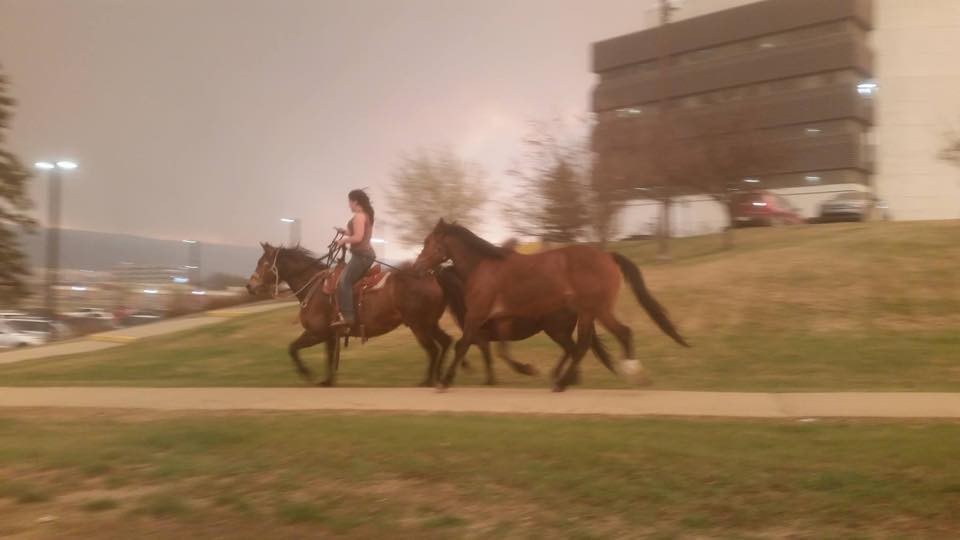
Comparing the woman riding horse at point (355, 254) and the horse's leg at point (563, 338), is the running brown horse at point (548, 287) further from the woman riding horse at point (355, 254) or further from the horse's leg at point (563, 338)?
the woman riding horse at point (355, 254)

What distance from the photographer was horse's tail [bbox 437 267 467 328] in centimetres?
1134

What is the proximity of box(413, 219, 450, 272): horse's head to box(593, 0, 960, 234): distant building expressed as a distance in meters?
44.5

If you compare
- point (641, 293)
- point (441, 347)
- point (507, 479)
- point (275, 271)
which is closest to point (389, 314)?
point (441, 347)

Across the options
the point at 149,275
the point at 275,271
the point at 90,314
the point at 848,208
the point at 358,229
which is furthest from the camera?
the point at 90,314

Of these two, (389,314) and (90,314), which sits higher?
(389,314)

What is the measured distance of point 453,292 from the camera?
1152 centimetres

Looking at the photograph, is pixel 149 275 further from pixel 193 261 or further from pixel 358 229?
pixel 358 229

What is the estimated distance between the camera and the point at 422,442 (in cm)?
698

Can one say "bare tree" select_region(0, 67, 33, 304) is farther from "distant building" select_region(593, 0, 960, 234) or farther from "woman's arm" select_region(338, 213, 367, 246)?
"distant building" select_region(593, 0, 960, 234)

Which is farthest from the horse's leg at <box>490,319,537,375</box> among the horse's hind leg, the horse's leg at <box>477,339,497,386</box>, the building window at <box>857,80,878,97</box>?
the building window at <box>857,80,878,97</box>

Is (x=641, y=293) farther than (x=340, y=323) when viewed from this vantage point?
No

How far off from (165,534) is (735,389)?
7.32 meters

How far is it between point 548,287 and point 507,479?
430 cm

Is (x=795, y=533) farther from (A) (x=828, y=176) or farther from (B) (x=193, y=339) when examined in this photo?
(A) (x=828, y=176)
